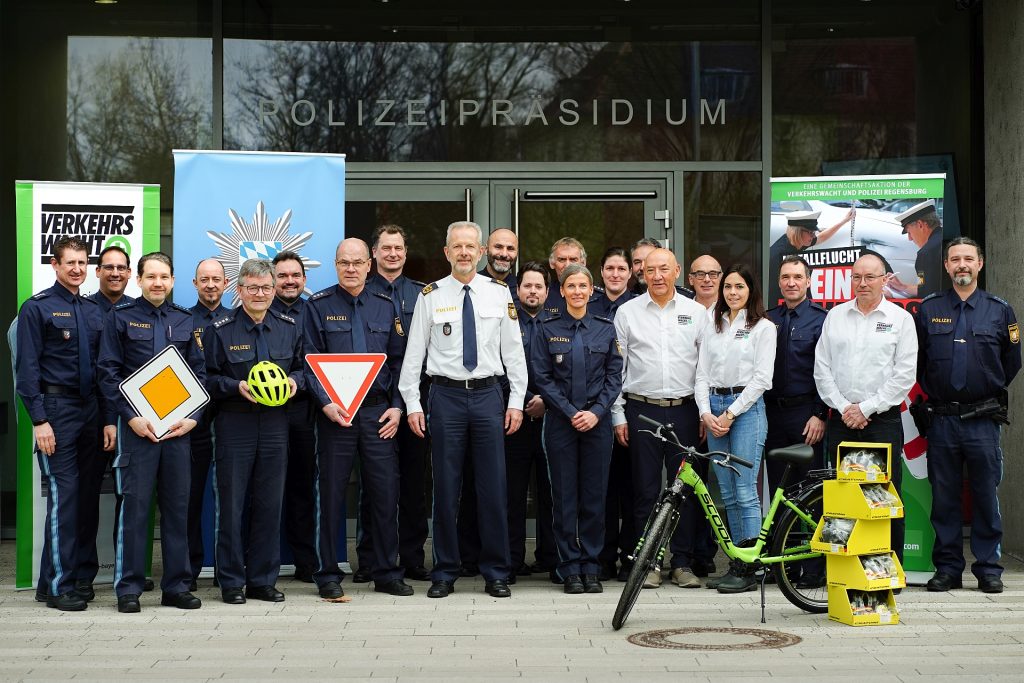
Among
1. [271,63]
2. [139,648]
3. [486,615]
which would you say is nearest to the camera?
[139,648]

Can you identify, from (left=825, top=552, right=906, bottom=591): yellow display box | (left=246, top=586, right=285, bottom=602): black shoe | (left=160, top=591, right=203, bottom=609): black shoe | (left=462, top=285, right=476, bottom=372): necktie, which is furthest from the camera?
(left=462, top=285, right=476, bottom=372): necktie

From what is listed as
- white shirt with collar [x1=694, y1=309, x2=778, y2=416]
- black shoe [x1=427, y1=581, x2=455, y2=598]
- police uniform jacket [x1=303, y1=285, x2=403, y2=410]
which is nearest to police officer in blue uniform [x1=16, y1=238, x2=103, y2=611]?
police uniform jacket [x1=303, y1=285, x2=403, y2=410]

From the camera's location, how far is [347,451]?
309 inches

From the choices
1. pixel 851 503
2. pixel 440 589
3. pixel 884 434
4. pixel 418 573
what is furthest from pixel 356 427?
pixel 884 434

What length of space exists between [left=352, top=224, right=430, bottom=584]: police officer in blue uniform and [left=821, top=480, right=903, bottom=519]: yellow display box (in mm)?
2487

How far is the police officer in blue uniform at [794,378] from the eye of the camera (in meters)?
8.24

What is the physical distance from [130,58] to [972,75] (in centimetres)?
650

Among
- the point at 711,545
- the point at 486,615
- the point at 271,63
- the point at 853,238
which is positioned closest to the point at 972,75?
the point at 853,238

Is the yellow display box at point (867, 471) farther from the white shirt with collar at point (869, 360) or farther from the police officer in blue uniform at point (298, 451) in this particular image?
the police officer in blue uniform at point (298, 451)

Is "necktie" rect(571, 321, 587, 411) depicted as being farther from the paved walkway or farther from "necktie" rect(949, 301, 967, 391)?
"necktie" rect(949, 301, 967, 391)

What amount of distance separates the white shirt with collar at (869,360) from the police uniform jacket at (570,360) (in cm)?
125

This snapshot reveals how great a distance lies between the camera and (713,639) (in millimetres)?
6578

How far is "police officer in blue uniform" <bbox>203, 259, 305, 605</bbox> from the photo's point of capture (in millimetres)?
7613

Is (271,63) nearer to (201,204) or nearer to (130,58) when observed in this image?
(130,58)
